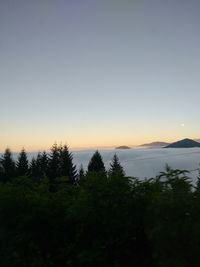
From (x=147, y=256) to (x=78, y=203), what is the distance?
5.17ft

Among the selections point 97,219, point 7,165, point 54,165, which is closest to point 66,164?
point 54,165

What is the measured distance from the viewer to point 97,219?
7.03 metres

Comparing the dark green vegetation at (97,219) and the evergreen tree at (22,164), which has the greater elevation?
the evergreen tree at (22,164)

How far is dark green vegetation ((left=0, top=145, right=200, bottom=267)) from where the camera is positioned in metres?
5.98

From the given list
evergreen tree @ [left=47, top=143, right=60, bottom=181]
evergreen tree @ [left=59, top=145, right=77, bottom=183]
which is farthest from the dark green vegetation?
evergreen tree @ [left=59, top=145, right=77, bottom=183]

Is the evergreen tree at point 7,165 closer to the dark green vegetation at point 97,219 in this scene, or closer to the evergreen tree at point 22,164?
the evergreen tree at point 22,164

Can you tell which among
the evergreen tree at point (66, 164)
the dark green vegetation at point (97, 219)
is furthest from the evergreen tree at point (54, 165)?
the dark green vegetation at point (97, 219)

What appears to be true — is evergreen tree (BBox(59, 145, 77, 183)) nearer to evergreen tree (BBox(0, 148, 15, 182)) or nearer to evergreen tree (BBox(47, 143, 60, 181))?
evergreen tree (BBox(47, 143, 60, 181))

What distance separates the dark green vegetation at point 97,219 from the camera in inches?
235

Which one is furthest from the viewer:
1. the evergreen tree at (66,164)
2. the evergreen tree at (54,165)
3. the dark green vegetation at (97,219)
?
the evergreen tree at (66,164)

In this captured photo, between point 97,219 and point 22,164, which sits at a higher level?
point 22,164

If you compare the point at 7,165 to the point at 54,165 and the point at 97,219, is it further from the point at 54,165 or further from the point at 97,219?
the point at 97,219

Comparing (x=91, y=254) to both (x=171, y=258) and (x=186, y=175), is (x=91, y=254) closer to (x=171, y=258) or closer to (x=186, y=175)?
(x=171, y=258)

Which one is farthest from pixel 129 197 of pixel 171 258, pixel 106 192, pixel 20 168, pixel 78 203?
pixel 20 168
